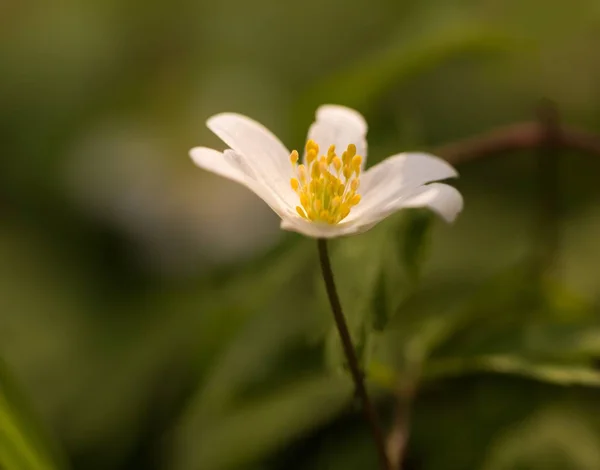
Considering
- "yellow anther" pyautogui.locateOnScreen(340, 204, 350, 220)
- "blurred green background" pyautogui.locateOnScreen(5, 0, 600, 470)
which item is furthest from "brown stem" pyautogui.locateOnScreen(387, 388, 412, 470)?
"yellow anther" pyautogui.locateOnScreen(340, 204, 350, 220)

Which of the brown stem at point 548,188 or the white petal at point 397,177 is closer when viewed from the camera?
the white petal at point 397,177

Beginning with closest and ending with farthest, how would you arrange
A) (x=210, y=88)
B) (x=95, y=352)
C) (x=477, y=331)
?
(x=477, y=331) → (x=95, y=352) → (x=210, y=88)

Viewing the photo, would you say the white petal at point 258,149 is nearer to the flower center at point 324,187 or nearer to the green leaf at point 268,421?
the flower center at point 324,187

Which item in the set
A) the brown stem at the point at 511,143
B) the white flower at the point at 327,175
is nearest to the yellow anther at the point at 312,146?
the white flower at the point at 327,175

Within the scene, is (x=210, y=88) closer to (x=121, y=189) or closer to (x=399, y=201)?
(x=121, y=189)

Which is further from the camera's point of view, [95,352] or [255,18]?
[255,18]

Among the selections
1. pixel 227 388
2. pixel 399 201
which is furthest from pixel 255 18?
pixel 399 201
